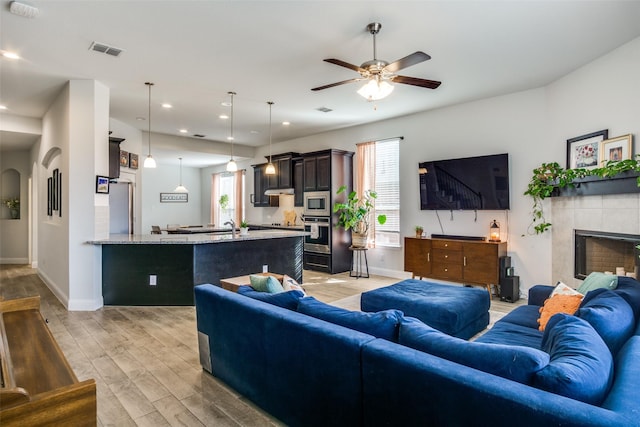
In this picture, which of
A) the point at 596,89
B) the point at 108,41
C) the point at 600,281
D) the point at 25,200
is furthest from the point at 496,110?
the point at 25,200

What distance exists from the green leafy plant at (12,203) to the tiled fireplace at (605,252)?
1132 centimetres

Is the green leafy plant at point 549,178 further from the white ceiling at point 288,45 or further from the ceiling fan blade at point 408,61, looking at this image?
the ceiling fan blade at point 408,61

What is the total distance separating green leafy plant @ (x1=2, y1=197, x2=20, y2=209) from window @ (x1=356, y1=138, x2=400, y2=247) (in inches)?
327

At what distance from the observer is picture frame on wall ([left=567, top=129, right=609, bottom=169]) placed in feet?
13.0

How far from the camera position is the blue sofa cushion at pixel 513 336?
237 cm

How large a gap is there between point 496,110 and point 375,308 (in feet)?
12.3

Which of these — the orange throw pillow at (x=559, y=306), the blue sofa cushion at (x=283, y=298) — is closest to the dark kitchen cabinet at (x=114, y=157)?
the blue sofa cushion at (x=283, y=298)

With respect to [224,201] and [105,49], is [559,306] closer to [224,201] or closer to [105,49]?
[105,49]

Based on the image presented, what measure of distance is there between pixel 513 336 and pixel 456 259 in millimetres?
2916

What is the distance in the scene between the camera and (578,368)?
1.25 meters

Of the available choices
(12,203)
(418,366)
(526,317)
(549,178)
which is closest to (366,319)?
(418,366)

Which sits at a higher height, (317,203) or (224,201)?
(224,201)

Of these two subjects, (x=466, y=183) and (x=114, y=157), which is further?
(x=114, y=157)

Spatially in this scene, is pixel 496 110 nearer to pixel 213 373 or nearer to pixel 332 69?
pixel 332 69
